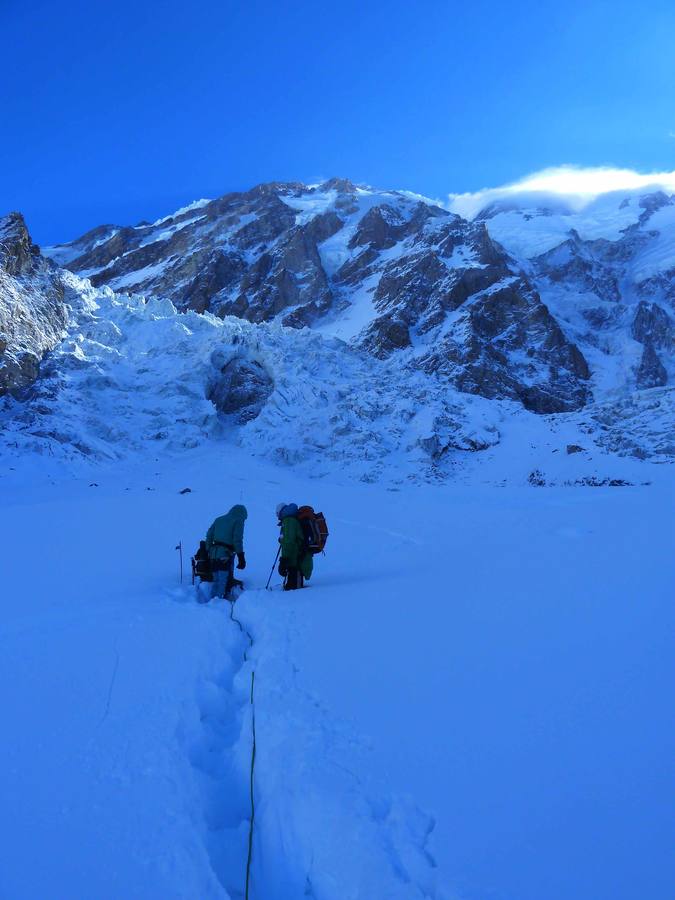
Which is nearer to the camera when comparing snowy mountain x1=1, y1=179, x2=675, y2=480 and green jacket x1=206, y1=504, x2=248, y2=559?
green jacket x1=206, y1=504, x2=248, y2=559

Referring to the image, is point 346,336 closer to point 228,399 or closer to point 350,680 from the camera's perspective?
point 228,399

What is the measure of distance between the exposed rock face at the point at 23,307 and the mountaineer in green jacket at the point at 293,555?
25.5m

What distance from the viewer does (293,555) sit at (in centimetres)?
808

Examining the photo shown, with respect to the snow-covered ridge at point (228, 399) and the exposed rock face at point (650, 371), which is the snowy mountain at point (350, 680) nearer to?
the snow-covered ridge at point (228, 399)

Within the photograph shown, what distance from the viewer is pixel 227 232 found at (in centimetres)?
7762

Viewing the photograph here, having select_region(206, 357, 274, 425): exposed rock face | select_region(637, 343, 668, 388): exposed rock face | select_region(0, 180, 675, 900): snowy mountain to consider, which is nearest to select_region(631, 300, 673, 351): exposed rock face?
select_region(637, 343, 668, 388): exposed rock face

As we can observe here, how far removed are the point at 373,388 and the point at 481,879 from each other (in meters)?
31.3

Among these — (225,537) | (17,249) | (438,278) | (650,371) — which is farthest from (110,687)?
Result: (650,371)

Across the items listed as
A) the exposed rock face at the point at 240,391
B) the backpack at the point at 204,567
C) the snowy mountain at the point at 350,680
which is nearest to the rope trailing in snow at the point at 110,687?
the snowy mountain at the point at 350,680

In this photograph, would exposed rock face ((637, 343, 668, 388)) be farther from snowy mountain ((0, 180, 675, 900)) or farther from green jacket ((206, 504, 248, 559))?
green jacket ((206, 504, 248, 559))

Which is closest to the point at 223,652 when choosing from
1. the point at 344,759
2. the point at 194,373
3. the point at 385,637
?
the point at 385,637

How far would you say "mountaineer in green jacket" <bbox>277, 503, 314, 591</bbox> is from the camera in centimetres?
807

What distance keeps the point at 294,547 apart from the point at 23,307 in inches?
1201

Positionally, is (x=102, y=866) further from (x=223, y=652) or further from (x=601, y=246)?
(x=601, y=246)
